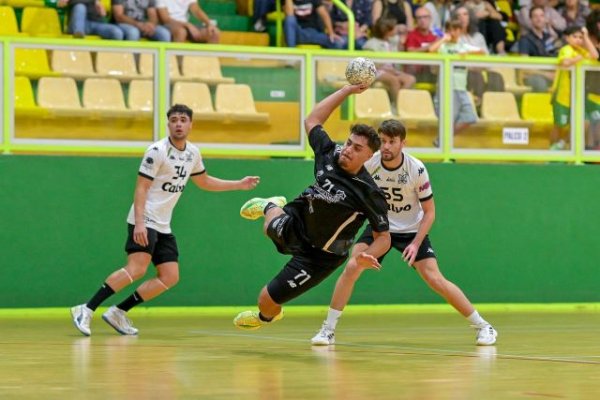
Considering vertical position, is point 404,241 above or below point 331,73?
below

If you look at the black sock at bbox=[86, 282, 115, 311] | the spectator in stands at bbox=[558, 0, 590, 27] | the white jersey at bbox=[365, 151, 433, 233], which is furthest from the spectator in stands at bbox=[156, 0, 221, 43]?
the spectator in stands at bbox=[558, 0, 590, 27]

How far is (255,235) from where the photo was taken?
56.8ft

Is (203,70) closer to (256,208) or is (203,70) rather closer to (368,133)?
(256,208)

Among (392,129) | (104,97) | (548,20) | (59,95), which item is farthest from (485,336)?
(548,20)

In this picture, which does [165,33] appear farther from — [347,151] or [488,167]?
[347,151]

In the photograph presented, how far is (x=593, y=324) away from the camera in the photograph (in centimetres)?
1536

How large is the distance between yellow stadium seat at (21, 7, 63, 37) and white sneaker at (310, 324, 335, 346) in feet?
26.0

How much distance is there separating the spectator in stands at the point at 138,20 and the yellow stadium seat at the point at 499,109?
15.5 feet

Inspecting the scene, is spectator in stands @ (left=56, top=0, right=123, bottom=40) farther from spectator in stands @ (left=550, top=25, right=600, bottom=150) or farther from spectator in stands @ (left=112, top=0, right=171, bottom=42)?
spectator in stands @ (left=550, top=25, right=600, bottom=150)

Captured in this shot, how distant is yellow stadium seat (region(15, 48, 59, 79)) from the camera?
1627 centimetres

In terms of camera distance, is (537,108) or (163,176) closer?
(163,176)

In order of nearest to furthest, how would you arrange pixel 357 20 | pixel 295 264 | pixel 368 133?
pixel 368 133 → pixel 295 264 → pixel 357 20

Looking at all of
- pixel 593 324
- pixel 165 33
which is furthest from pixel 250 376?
pixel 165 33

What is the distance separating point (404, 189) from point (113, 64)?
5.73 metres
